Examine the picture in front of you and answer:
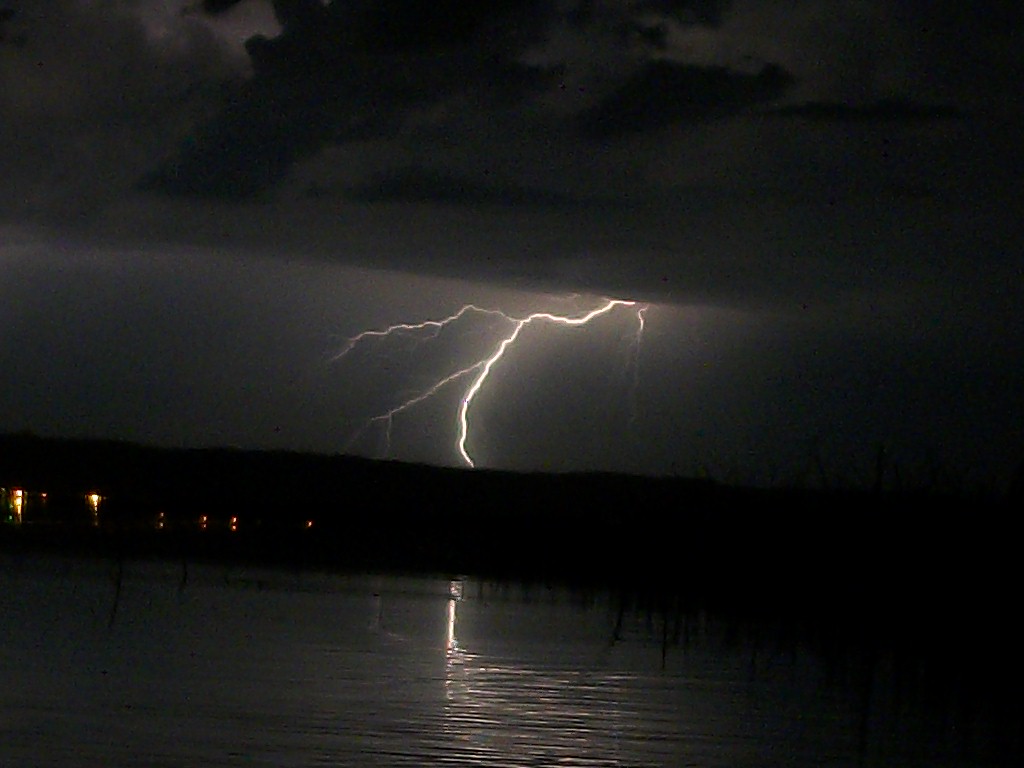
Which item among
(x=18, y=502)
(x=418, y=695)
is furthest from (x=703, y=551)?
(x=18, y=502)

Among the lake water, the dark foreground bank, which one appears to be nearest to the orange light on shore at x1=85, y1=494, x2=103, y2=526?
the dark foreground bank

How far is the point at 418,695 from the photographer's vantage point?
19578 mm

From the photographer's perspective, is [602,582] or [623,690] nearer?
[623,690]

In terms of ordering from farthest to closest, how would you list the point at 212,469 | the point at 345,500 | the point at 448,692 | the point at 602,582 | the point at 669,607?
1. the point at 212,469
2. the point at 345,500
3. the point at 602,582
4. the point at 669,607
5. the point at 448,692

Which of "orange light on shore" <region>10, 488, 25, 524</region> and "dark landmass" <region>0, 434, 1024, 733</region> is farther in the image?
"orange light on shore" <region>10, 488, 25, 524</region>

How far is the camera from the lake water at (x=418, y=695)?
15430mm

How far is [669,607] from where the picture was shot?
1644 inches

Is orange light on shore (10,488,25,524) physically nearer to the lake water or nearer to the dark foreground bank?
the dark foreground bank

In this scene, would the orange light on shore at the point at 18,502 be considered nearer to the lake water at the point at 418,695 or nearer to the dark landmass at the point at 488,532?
the dark landmass at the point at 488,532

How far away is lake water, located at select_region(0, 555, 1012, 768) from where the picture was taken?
607 inches

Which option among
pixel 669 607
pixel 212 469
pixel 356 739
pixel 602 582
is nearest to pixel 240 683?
pixel 356 739

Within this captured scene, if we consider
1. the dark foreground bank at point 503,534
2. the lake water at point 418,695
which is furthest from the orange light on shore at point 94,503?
the lake water at point 418,695

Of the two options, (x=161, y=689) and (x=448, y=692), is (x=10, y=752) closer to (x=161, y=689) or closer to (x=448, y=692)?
(x=161, y=689)

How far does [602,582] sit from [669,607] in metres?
15.9
